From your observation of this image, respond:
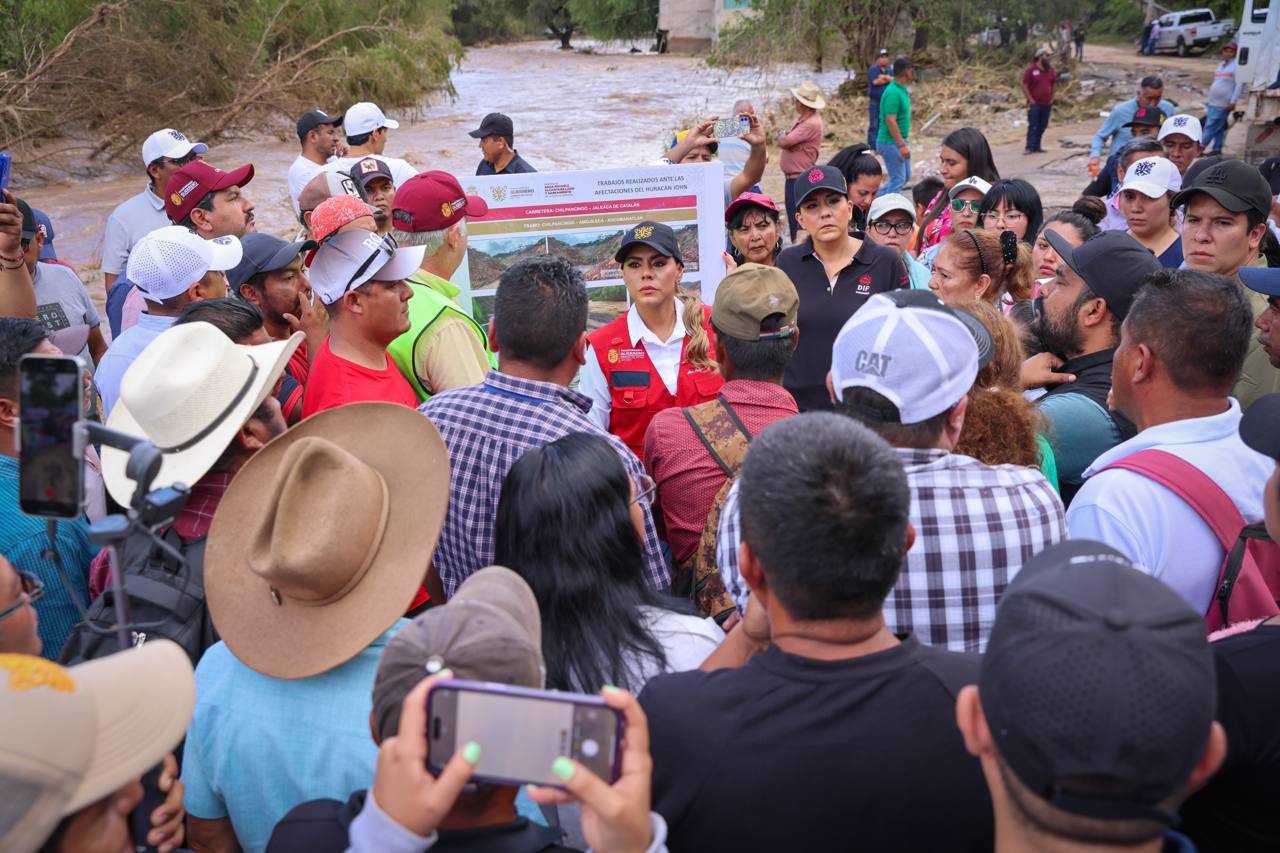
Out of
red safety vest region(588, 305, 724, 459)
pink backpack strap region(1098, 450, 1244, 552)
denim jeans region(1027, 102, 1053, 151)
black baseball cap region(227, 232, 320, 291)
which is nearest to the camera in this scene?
pink backpack strap region(1098, 450, 1244, 552)

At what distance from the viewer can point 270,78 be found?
53.1 ft

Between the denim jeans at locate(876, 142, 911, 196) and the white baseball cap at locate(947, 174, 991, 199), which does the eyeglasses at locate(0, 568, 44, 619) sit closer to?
the white baseball cap at locate(947, 174, 991, 199)

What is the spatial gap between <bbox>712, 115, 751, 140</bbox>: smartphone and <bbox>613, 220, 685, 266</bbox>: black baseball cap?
2272 millimetres

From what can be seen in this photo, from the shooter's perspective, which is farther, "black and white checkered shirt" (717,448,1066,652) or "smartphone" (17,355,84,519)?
"black and white checkered shirt" (717,448,1066,652)

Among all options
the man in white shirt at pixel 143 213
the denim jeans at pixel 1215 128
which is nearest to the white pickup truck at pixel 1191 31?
the denim jeans at pixel 1215 128

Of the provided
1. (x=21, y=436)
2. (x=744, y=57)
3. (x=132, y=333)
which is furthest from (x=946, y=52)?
(x=21, y=436)

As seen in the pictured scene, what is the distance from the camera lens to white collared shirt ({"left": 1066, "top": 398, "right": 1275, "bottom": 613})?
234 cm

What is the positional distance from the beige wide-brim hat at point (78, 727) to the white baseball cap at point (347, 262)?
2141 millimetres

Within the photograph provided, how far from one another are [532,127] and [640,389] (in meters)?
17.7

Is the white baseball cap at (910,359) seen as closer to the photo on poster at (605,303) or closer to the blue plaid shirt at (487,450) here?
the blue plaid shirt at (487,450)

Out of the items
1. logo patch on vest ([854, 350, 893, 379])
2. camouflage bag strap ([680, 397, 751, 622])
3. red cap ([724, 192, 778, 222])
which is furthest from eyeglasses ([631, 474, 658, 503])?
red cap ([724, 192, 778, 222])

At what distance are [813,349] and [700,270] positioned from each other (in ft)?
2.57

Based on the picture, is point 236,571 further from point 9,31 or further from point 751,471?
point 9,31

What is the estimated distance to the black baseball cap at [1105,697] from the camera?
1.18m
